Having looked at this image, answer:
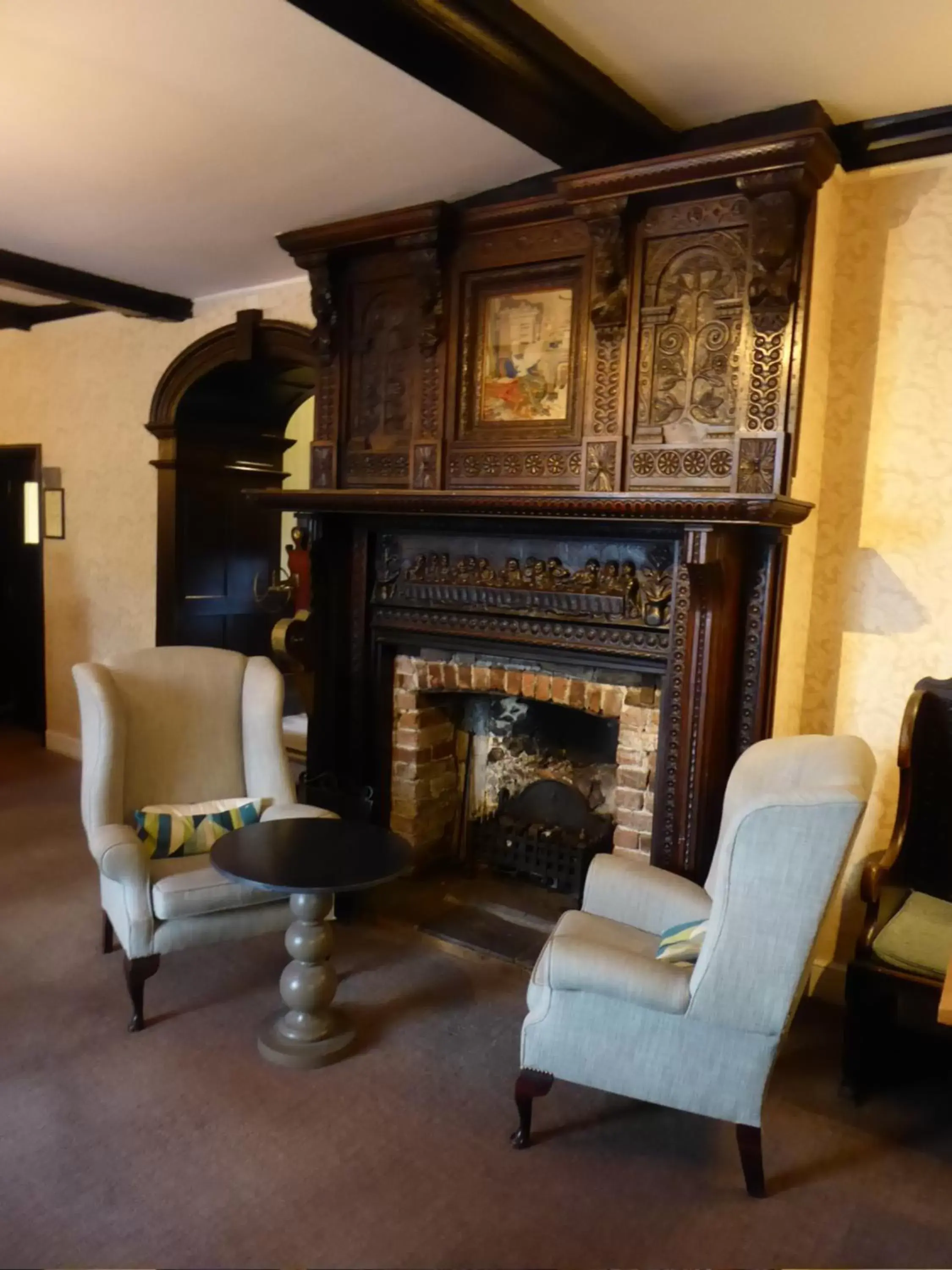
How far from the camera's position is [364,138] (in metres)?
2.71

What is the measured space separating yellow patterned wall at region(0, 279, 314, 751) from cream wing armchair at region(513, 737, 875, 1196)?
356cm

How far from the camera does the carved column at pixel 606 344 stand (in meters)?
2.77

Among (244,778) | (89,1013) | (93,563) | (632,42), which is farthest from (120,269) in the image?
(89,1013)

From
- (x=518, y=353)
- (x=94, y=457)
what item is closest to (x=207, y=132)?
(x=518, y=353)

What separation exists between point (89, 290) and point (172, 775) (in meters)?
2.58

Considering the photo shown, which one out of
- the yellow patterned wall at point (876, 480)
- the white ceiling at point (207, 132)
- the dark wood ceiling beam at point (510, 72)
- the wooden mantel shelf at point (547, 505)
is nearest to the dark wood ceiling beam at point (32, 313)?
the white ceiling at point (207, 132)

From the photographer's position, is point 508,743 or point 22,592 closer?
point 508,743

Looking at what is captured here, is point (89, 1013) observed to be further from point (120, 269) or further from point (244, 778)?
point (120, 269)

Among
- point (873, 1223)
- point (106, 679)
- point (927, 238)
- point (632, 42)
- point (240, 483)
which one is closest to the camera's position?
point (873, 1223)

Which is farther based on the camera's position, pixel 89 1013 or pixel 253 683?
pixel 253 683

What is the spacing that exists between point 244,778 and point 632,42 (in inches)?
99.9

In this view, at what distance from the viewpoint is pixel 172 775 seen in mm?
3094

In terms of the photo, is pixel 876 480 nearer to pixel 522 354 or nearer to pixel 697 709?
pixel 697 709

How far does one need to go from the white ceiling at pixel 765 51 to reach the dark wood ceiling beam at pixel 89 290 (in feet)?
9.42
